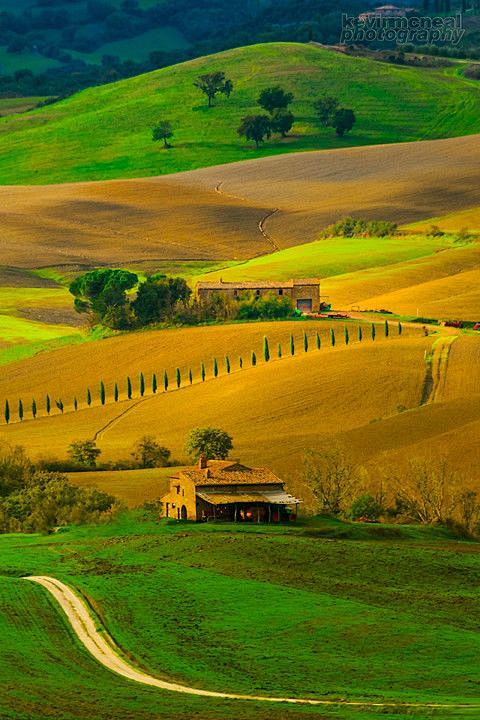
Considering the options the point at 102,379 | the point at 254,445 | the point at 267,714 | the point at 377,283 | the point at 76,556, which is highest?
the point at 377,283

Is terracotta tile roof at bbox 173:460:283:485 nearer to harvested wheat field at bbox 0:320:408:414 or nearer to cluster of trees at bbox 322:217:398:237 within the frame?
harvested wheat field at bbox 0:320:408:414

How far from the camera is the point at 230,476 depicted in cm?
7044

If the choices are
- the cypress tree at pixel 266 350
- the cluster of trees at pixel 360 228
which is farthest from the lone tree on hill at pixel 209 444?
the cluster of trees at pixel 360 228

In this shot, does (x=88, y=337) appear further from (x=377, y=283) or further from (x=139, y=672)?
(x=139, y=672)

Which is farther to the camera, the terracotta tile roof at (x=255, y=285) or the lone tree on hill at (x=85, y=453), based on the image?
the terracotta tile roof at (x=255, y=285)

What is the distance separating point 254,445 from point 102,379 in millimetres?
29218

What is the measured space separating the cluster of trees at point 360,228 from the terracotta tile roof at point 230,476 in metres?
119

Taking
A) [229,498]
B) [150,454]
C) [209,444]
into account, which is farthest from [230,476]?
[150,454]

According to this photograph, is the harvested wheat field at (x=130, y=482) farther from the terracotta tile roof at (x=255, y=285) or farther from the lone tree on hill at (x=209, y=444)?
the terracotta tile roof at (x=255, y=285)

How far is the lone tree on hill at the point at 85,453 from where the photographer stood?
87812 millimetres

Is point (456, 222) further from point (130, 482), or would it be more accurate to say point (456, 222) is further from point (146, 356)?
point (130, 482)

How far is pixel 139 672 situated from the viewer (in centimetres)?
4025

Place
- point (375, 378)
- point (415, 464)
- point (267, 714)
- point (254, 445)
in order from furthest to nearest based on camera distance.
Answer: point (375, 378)
point (254, 445)
point (415, 464)
point (267, 714)

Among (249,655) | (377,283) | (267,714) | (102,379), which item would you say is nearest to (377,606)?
(249,655)
